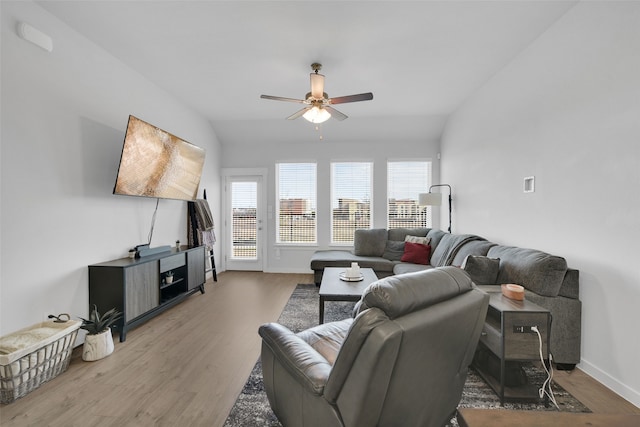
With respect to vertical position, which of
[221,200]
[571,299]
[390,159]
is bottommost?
[571,299]

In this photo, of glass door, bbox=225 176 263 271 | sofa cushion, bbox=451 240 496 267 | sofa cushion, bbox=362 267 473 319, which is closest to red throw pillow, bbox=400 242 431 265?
sofa cushion, bbox=451 240 496 267

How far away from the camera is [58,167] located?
2537 mm

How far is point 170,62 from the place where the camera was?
10.4ft

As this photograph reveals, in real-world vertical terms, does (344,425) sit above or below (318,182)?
below

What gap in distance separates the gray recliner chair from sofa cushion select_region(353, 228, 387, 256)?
3428 mm

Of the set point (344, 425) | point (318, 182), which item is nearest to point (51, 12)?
point (344, 425)

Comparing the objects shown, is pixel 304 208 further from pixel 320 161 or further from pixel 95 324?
pixel 95 324

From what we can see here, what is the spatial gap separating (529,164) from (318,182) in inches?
138

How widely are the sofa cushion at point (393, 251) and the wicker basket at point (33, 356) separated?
404cm

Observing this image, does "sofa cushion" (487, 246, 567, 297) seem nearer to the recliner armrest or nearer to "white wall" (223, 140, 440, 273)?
the recliner armrest

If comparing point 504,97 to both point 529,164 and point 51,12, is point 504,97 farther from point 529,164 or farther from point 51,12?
point 51,12

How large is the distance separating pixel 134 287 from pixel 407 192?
467 centimetres

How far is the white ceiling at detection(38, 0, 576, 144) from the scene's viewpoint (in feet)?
7.63

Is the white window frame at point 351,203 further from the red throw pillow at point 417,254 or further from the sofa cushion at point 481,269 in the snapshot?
the sofa cushion at point 481,269
